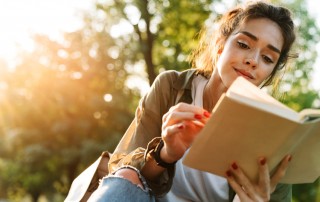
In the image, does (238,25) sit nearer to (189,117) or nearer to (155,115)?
(155,115)

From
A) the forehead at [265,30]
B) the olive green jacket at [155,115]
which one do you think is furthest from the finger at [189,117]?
the forehead at [265,30]

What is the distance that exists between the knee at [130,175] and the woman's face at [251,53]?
24.2 inches

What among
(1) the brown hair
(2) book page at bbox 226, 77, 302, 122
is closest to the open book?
(2) book page at bbox 226, 77, 302, 122

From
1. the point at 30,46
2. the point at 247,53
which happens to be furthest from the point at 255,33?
the point at 30,46

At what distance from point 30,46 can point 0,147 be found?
6.40m

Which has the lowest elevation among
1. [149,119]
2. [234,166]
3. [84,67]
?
[84,67]

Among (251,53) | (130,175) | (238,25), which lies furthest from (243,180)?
(238,25)

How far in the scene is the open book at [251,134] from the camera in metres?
1.37

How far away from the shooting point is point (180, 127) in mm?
1602

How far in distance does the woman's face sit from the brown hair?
8cm

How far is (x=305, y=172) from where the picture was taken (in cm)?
179

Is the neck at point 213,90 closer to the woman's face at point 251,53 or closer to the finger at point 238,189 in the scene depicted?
the woman's face at point 251,53

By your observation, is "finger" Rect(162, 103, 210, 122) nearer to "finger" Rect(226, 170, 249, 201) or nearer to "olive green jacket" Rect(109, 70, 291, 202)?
"finger" Rect(226, 170, 249, 201)

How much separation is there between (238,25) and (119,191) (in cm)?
108
